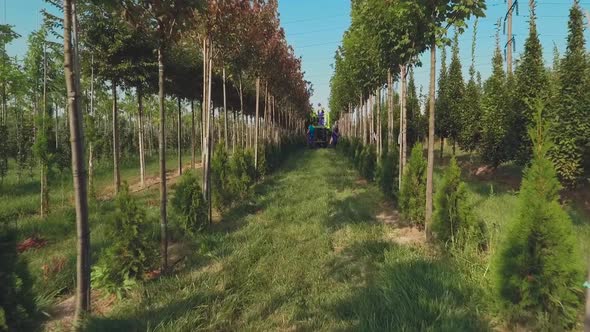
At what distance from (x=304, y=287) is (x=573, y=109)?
8.64 m

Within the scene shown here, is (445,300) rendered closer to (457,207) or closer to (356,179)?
(457,207)

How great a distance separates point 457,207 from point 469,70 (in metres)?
18.2

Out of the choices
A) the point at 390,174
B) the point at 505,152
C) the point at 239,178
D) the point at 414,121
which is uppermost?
the point at 414,121

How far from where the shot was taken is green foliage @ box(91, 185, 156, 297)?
15.2 ft

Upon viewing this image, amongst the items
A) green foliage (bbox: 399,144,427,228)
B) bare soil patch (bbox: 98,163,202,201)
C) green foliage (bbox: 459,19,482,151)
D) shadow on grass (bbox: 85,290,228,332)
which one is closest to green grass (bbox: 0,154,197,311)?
bare soil patch (bbox: 98,163,202,201)

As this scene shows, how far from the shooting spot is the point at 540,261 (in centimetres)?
341

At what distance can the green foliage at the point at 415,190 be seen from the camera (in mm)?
7074

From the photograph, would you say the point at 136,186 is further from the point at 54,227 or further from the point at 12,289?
the point at 12,289

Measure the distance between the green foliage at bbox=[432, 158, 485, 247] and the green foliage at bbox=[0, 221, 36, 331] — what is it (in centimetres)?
443

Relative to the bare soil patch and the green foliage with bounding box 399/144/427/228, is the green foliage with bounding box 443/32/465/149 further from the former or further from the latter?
the bare soil patch

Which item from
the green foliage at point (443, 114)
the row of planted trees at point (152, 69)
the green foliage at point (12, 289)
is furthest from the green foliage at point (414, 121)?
the green foliage at point (12, 289)

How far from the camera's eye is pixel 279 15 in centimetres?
1456

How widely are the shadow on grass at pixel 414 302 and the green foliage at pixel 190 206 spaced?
3.35m

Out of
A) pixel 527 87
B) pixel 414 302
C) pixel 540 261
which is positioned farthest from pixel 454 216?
pixel 527 87
